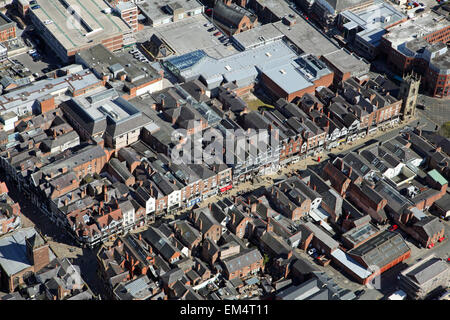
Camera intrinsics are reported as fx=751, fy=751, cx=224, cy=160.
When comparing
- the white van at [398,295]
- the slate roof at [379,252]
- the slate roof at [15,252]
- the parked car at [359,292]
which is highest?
the slate roof at [15,252]

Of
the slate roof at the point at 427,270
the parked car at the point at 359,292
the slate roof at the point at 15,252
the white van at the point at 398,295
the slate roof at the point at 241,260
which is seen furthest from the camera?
the parked car at the point at 359,292

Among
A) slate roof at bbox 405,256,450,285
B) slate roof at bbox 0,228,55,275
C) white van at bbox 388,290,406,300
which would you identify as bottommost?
white van at bbox 388,290,406,300

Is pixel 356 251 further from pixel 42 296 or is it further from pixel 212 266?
pixel 42 296

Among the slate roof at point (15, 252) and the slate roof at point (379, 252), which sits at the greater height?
the slate roof at point (15, 252)

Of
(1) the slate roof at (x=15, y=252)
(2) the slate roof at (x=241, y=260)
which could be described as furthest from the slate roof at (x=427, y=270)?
(1) the slate roof at (x=15, y=252)

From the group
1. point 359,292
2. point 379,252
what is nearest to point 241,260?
point 359,292

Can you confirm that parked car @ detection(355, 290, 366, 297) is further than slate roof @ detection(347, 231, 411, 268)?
No

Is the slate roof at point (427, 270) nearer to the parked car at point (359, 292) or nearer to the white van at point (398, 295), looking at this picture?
the white van at point (398, 295)

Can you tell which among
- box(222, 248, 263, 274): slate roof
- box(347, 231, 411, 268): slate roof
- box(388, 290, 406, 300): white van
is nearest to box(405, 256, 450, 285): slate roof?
box(388, 290, 406, 300): white van

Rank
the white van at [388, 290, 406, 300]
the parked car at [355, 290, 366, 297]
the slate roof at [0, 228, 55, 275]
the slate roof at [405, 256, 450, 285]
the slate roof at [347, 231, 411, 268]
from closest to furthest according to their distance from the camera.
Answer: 1. the slate roof at [0, 228, 55, 275]
2. the slate roof at [405, 256, 450, 285]
3. the white van at [388, 290, 406, 300]
4. the parked car at [355, 290, 366, 297]
5. the slate roof at [347, 231, 411, 268]

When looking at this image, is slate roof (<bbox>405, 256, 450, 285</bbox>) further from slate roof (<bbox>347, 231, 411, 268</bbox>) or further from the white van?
slate roof (<bbox>347, 231, 411, 268</bbox>)
